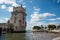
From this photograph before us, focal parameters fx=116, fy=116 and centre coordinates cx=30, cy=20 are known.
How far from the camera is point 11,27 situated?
283 inches

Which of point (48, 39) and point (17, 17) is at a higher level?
point (17, 17)

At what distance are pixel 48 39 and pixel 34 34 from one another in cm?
98

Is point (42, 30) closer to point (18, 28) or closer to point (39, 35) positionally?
point (39, 35)

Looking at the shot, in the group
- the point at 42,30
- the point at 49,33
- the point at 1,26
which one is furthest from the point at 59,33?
the point at 1,26

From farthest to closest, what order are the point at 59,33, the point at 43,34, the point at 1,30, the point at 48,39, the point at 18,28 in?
the point at 18,28 → the point at 1,30 → the point at 59,33 → the point at 43,34 → the point at 48,39

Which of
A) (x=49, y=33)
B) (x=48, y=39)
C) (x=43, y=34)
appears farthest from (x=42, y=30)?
(x=48, y=39)

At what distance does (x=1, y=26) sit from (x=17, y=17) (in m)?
1.62

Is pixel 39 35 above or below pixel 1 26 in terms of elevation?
below

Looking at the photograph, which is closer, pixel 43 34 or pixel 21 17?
pixel 43 34

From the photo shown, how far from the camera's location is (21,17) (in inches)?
334

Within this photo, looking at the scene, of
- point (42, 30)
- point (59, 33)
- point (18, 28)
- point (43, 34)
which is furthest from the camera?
point (18, 28)

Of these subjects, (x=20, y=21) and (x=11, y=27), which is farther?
(x=20, y=21)

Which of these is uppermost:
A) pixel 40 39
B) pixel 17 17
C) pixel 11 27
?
pixel 17 17

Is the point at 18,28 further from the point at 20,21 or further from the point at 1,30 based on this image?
the point at 1,30
